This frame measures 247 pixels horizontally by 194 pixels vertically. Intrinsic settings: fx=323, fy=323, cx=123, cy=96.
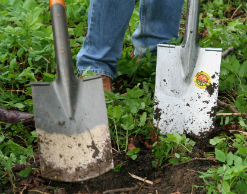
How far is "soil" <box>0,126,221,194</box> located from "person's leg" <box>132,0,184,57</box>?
118cm

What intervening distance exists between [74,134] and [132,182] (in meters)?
0.34

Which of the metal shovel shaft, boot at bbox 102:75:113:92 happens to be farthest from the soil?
boot at bbox 102:75:113:92

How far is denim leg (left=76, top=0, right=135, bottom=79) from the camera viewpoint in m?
1.97

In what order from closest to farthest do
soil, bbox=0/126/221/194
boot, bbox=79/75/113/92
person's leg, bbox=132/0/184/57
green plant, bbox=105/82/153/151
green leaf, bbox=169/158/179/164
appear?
soil, bbox=0/126/221/194
green leaf, bbox=169/158/179/164
green plant, bbox=105/82/153/151
boot, bbox=79/75/113/92
person's leg, bbox=132/0/184/57

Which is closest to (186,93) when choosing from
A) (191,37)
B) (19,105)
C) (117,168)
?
(191,37)

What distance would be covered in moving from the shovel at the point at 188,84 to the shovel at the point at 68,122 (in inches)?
17.2

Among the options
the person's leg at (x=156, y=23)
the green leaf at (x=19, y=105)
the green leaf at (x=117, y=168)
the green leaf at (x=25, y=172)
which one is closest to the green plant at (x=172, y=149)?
the green leaf at (x=117, y=168)

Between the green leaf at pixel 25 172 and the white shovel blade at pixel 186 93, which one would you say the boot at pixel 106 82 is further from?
the green leaf at pixel 25 172

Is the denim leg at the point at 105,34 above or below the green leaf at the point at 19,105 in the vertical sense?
above

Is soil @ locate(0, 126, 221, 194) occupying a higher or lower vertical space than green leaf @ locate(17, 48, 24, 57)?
lower

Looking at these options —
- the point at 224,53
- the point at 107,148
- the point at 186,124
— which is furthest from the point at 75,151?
the point at 224,53

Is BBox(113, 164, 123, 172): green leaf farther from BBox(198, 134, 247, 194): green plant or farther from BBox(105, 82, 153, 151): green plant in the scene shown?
BBox(198, 134, 247, 194): green plant

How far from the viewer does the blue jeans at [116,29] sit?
1.99 metres

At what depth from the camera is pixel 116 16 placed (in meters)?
2.01
